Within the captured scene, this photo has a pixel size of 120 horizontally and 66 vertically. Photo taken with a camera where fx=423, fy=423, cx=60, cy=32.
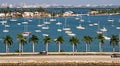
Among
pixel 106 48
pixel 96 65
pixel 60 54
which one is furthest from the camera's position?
pixel 106 48

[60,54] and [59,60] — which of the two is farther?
[60,54]

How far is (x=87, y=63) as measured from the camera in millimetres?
45750

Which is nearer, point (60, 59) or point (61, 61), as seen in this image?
point (61, 61)

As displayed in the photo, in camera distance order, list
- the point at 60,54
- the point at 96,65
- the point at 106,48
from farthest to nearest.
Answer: the point at 106,48 → the point at 60,54 → the point at 96,65

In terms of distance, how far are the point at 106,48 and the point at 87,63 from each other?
3004 cm

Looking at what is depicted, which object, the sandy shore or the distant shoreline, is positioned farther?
the sandy shore

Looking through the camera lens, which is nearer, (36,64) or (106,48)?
(36,64)

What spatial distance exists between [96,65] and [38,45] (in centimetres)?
3549

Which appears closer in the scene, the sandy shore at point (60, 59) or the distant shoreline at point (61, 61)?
the distant shoreline at point (61, 61)

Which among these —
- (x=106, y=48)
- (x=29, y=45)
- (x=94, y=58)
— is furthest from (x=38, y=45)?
(x=94, y=58)

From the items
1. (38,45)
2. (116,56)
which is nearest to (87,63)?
(116,56)

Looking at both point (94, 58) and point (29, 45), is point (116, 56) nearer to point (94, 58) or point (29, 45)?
point (94, 58)

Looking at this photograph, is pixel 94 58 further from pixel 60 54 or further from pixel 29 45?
pixel 29 45

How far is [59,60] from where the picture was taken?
46.6 meters
